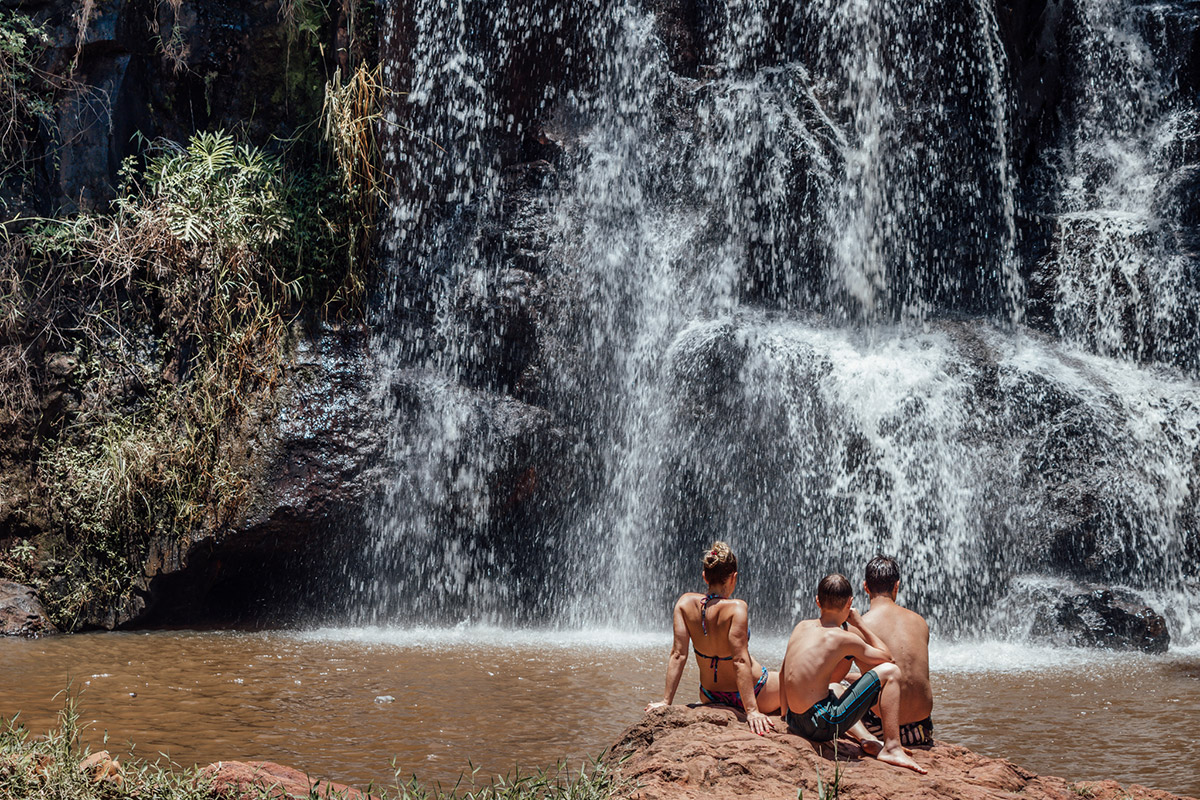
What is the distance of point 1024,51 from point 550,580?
856 centimetres

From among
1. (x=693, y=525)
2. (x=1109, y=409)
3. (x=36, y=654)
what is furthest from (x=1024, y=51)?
(x=36, y=654)

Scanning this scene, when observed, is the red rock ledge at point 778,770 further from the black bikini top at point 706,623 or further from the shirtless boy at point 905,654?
the black bikini top at point 706,623

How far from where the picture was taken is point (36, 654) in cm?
753

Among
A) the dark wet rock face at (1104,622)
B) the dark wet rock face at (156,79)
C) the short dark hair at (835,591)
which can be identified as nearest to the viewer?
the short dark hair at (835,591)

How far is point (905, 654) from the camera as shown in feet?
14.2

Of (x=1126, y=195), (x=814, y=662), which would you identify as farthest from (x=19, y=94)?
(x=1126, y=195)

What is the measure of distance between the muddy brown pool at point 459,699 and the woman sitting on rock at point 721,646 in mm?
778

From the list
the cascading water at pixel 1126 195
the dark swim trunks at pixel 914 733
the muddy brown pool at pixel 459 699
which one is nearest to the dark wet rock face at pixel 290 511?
the muddy brown pool at pixel 459 699

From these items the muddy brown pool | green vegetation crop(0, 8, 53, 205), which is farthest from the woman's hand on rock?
green vegetation crop(0, 8, 53, 205)

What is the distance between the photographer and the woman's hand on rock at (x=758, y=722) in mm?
4141

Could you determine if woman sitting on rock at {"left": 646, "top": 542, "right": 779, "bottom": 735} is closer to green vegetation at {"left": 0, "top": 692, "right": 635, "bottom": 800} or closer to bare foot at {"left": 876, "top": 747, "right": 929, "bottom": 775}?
bare foot at {"left": 876, "top": 747, "right": 929, "bottom": 775}

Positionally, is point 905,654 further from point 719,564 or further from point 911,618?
point 719,564

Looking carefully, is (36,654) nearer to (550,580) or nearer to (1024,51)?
(550,580)

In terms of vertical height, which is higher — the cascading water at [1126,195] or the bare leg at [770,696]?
the cascading water at [1126,195]
